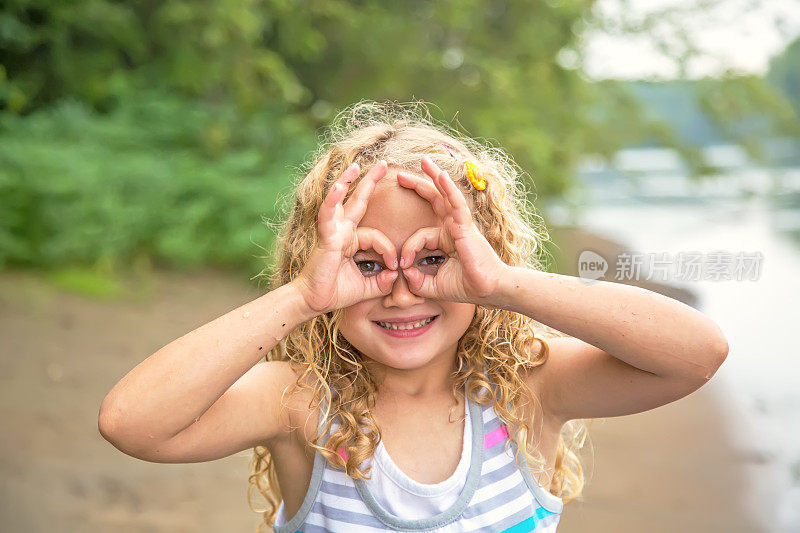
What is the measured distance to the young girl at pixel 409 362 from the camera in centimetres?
137

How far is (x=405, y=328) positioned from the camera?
58.8 inches

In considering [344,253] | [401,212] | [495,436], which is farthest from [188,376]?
[495,436]

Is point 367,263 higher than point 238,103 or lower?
lower

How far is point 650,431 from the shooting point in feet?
14.1

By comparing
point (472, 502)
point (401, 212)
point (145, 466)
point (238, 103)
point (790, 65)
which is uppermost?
point (790, 65)

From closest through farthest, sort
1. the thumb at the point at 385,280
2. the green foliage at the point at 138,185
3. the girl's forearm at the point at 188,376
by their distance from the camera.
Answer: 1. the girl's forearm at the point at 188,376
2. the thumb at the point at 385,280
3. the green foliage at the point at 138,185

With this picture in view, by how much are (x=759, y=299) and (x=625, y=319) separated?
69.6 inches

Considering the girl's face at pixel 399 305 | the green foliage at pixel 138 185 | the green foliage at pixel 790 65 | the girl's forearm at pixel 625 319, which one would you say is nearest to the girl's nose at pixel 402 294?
the girl's face at pixel 399 305

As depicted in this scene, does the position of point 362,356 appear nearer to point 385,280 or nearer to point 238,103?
point 385,280

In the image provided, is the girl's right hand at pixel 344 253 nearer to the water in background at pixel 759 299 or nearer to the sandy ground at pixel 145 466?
the water in background at pixel 759 299

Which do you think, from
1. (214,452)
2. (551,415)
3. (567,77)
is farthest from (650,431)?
(567,77)

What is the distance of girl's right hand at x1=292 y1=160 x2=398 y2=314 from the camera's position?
1.40 m

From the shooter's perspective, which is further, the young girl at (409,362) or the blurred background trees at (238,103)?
the blurred background trees at (238,103)

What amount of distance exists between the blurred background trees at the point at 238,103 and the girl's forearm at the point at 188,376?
455 centimetres
